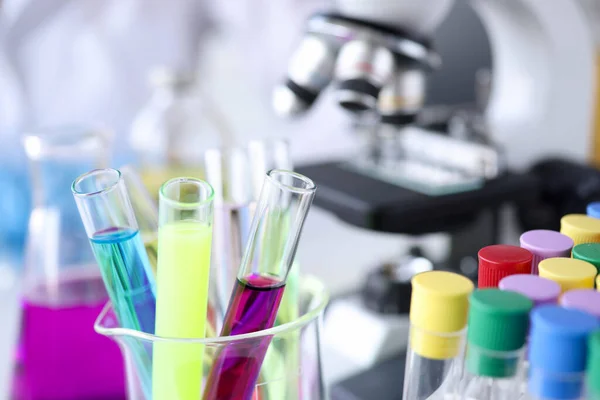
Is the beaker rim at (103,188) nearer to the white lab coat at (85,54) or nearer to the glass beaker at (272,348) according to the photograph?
the glass beaker at (272,348)

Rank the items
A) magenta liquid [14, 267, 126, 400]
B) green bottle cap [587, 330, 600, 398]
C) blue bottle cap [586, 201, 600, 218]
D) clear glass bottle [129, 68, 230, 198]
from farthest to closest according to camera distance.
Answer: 1. clear glass bottle [129, 68, 230, 198]
2. magenta liquid [14, 267, 126, 400]
3. blue bottle cap [586, 201, 600, 218]
4. green bottle cap [587, 330, 600, 398]

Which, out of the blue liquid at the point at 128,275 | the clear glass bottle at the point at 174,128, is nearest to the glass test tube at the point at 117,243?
the blue liquid at the point at 128,275

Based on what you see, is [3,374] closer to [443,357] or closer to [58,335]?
[58,335]

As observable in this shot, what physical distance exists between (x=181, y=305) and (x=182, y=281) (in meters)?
0.01

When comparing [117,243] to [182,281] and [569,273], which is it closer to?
[182,281]

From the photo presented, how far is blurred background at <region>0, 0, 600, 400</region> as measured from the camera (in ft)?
1.70

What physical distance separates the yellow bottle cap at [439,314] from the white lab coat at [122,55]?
69cm

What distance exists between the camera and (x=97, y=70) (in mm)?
895

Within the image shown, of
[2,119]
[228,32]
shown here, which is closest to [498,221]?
[228,32]

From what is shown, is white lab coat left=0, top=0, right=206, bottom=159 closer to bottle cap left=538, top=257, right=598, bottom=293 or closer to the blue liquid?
the blue liquid

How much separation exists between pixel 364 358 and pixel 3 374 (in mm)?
322

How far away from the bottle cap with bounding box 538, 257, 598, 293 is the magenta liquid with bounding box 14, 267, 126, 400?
1.08ft

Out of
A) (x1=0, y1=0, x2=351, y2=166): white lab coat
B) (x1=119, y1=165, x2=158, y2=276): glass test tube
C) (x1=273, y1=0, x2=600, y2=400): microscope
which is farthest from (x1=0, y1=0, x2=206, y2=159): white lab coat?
(x1=119, y1=165, x2=158, y2=276): glass test tube

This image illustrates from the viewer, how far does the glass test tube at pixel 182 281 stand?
268 mm
